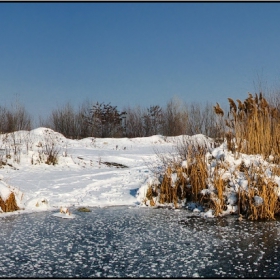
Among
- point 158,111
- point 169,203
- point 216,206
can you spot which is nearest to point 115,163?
point 169,203

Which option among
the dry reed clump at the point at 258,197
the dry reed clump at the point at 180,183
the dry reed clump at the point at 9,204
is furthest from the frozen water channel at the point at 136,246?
the dry reed clump at the point at 180,183

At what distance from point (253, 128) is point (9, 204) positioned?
4252mm

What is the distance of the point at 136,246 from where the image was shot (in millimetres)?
4027

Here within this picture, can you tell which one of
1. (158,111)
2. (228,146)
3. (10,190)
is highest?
(158,111)

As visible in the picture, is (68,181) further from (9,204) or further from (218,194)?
(218,194)

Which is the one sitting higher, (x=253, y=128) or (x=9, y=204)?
(x=253, y=128)

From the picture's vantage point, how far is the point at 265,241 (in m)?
4.20

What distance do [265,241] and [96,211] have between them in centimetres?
279

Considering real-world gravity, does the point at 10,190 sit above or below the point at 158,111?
below

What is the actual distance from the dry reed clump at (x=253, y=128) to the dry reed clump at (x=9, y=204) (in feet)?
11.8

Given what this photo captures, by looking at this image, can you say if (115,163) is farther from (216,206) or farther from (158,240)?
(158,240)

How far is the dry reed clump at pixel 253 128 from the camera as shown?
21.6 ft

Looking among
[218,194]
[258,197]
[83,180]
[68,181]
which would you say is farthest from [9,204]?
[258,197]

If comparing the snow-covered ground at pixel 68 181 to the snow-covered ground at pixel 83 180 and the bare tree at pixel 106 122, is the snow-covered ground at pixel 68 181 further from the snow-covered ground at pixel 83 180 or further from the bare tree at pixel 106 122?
the bare tree at pixel 106 122
